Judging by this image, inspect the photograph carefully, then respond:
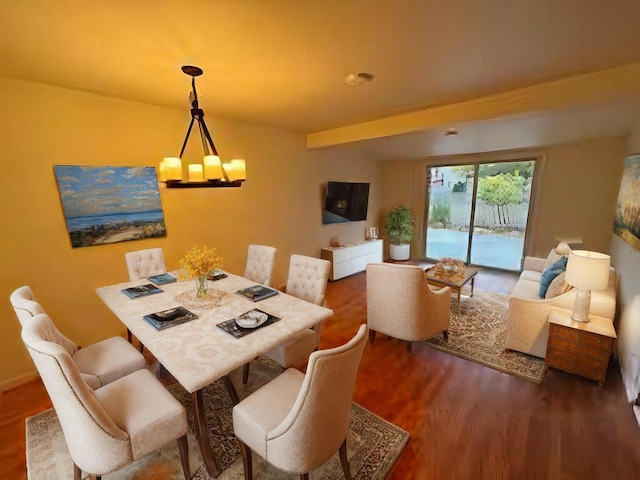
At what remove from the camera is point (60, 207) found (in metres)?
2.55

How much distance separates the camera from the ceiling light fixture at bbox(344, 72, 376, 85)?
2.21 m

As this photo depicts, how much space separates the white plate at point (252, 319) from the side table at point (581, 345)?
247 centimetres

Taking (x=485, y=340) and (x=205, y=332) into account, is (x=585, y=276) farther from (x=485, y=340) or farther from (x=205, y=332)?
(x=205, y=332)

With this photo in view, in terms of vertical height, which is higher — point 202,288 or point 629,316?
point 202,288

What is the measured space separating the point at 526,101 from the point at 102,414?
12.2 feet

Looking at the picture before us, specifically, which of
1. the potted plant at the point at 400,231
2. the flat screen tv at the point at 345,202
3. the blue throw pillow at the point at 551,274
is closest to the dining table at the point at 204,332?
the blue throw pillow at the point at 551,274

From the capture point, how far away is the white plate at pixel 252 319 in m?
1.80

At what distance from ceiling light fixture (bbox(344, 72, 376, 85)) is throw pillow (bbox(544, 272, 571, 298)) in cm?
270

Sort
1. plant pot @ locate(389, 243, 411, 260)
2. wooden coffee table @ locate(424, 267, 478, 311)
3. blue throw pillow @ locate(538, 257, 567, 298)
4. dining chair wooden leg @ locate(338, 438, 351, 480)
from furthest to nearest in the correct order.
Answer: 1. plant pot @ locate(389, 243, 411, 260)
2. wooden coffee table @ locate(424, 267, 478, 311)
3. blue throw pillow @ locate(538, 257, 567, 298)
4. dining chair wooden leg @ locate(338, 438, 351, 480)

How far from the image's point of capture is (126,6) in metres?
1.38

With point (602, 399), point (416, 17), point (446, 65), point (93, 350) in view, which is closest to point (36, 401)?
point (93, 350)

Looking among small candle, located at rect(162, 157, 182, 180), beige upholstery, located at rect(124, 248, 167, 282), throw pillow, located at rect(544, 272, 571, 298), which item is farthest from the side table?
beige upholstery, located at rect(124, 248, 167, 282)

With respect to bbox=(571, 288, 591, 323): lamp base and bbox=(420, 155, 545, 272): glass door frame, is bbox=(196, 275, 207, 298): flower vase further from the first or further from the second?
bbox=(420, 155, 545, 272): glass door frame

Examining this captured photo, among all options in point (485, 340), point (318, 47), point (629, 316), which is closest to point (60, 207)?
point (318, 47)
